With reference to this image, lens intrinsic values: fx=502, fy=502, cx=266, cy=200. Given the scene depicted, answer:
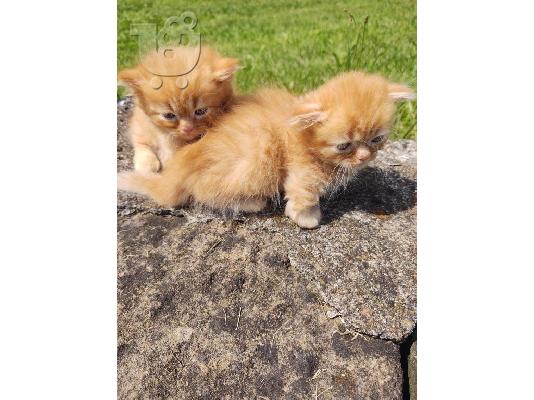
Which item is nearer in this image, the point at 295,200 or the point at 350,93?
the point at 350,93

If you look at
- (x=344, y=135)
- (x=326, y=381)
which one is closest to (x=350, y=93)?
(x=344, y=135)

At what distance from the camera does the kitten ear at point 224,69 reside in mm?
1348

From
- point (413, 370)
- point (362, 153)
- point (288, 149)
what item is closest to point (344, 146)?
point (362, 153)

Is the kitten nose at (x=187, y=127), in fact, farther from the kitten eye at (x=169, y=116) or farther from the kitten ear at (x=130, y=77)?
the kitten ear at (x=130, y=77)

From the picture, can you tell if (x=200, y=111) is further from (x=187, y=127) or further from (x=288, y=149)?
(x=288, y=149)

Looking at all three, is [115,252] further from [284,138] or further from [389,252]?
[389,252]

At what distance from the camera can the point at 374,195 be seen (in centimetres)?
161

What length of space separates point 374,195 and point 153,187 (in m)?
0.70

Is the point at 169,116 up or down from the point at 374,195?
up

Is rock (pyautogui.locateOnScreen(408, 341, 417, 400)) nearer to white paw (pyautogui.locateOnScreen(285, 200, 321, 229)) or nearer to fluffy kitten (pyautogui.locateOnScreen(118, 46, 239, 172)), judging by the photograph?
white paw (pyautogui.locateOnScreen(285, 200, 321, 229))

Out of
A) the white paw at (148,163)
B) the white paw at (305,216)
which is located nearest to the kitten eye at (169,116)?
Answer: the white paw at (148,163)

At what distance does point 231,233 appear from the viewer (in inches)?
57.5

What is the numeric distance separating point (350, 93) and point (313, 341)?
620 mm

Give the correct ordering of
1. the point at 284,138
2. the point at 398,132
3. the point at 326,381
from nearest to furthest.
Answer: the point at 326,381 < the point at 284,138 < the point at 398,132
